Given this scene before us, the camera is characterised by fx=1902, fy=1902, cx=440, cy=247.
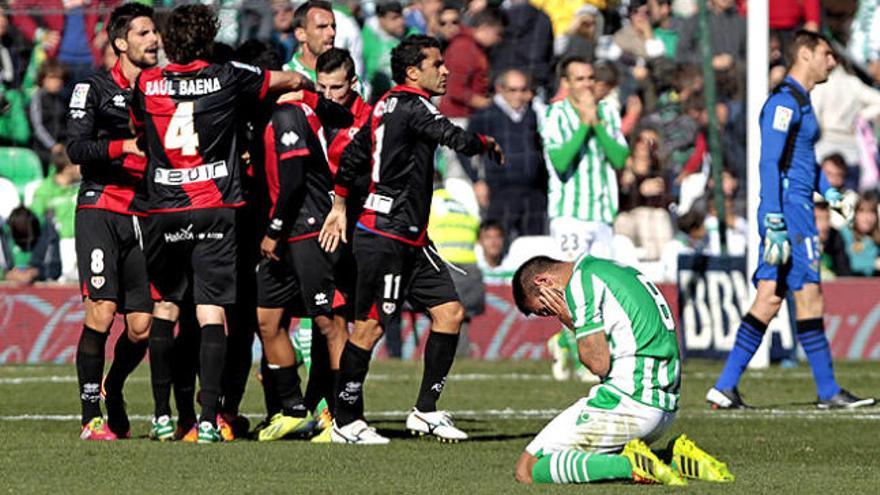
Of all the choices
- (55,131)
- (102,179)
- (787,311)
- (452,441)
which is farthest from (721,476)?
(55,131)

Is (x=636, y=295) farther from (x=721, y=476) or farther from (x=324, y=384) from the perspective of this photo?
(x=324, y=384)

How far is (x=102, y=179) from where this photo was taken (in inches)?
448

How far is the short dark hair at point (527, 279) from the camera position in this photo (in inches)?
345

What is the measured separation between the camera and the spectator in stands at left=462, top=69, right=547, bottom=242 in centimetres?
1905

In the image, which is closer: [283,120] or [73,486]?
[73,486]

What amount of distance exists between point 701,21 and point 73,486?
11.9m

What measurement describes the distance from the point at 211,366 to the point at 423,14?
33.8 ft

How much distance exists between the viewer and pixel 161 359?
429 inches

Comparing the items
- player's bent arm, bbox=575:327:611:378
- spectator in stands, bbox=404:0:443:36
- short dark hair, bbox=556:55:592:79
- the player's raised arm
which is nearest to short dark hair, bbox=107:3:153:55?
the player's raised arm

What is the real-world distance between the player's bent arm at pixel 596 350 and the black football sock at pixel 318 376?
11.5 feet

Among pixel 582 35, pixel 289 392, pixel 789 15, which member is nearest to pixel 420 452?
pixel 289 392

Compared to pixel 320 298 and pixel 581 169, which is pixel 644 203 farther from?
pixel 320 298

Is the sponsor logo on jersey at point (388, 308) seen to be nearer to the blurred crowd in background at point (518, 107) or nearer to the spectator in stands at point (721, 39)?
the blurred crowd in background at point (518, 107)

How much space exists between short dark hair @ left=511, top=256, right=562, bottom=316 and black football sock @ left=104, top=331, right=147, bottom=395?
131 inches
